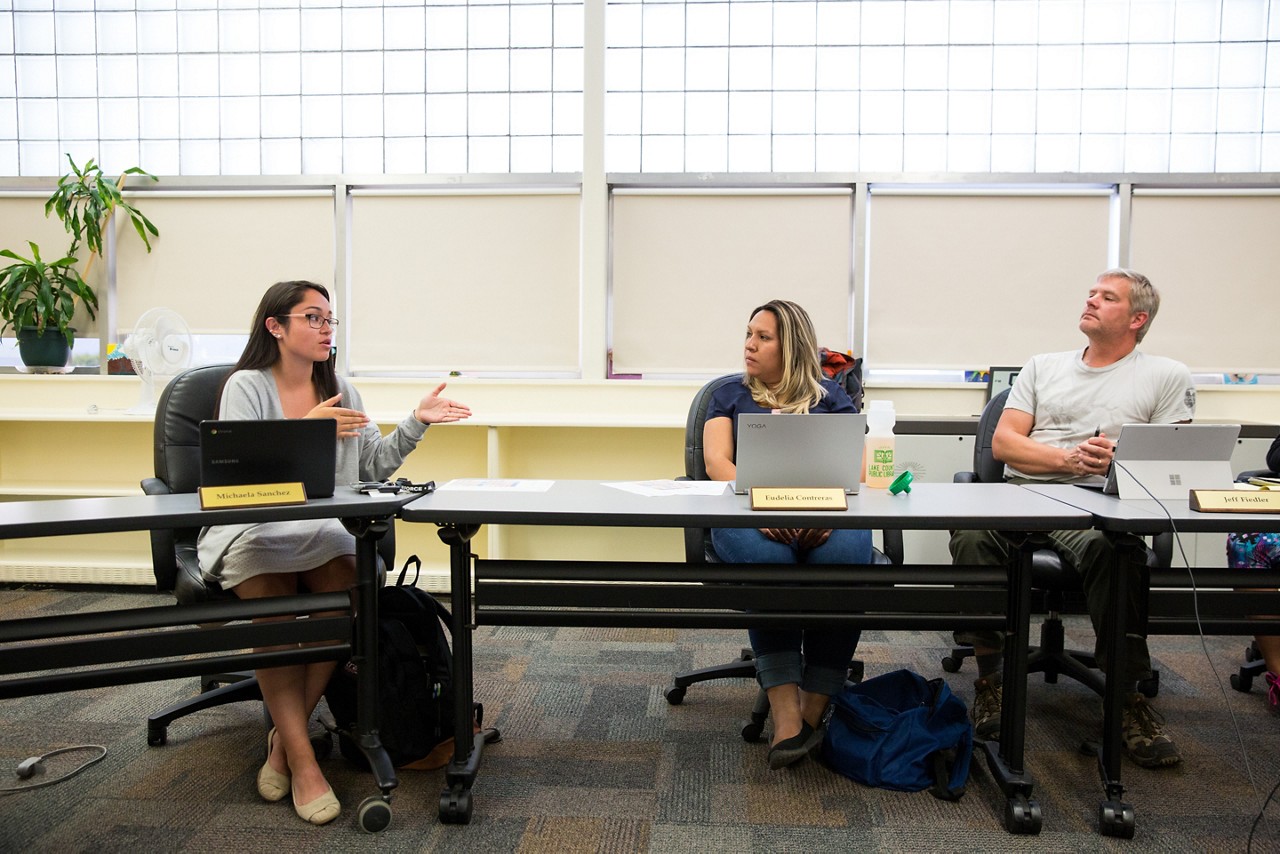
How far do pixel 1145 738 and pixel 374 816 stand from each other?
5.98 feet

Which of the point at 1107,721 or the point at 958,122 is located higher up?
the point at 958,122

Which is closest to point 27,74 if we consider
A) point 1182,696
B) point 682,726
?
point 682,726

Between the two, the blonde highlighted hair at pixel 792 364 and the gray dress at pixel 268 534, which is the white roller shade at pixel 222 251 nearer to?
the gray dress at pixel 268 534

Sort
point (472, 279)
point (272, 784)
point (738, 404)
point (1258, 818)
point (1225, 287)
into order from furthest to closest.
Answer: point (472, 279)
point (1225, 287)
point (738, 404)
point (272, 784)
point (1258, 818)

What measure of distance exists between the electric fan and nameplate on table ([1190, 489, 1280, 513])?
355 centimetres

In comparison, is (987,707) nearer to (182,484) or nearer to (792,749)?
(792,749)

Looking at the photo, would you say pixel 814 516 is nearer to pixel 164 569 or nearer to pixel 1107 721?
pixel 1107 721

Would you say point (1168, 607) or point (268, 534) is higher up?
point (268, 534)

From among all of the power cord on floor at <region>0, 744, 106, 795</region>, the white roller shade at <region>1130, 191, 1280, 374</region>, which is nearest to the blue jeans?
the power cord on floor at <region>0, 744, 106, 795</region>

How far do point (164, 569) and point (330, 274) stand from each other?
2161 millimetres

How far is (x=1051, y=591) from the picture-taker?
2.05m

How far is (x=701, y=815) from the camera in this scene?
5.58ft

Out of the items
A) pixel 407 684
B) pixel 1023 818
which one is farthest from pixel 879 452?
pixel 407 684

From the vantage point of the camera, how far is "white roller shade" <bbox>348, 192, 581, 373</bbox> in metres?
3.78
